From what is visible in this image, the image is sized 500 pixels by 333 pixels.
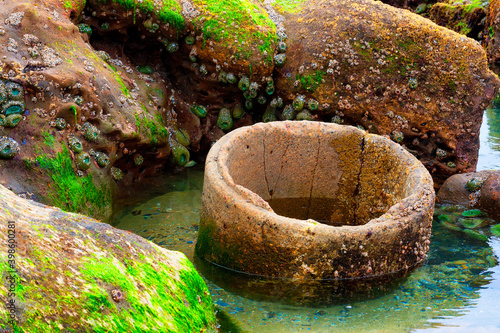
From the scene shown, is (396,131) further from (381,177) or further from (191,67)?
(191,67)

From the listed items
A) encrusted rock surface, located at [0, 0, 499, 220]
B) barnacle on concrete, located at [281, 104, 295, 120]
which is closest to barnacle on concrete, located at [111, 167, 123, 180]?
encrusted rock surface, located at [0, 0, 499, 220]

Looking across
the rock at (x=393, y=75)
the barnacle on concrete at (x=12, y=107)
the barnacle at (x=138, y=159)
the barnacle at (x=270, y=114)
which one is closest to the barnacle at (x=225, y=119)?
the barnacle at (x=270, y=114)

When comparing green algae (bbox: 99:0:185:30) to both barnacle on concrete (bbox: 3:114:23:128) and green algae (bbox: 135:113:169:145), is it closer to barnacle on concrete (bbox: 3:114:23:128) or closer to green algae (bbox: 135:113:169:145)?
green algae (bbox: 135:113:169:145)

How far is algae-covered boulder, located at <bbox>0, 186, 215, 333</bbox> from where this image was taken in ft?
8.07

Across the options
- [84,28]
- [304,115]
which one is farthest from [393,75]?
[84,28]

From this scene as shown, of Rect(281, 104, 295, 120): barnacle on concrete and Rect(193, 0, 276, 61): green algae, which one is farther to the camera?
Rect(281, 104, 295, 120): barnacle on concrete

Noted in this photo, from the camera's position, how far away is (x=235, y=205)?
3.92 m

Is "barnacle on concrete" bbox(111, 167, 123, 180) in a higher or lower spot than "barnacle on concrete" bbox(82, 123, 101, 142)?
lower

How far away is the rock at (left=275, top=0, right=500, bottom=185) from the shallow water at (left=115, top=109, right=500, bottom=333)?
5.68ft

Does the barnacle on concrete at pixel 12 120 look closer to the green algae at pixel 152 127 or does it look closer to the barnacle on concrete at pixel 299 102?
the green algae at pixel 152 127

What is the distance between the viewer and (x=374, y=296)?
3896 mm

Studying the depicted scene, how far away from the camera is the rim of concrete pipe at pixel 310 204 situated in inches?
148

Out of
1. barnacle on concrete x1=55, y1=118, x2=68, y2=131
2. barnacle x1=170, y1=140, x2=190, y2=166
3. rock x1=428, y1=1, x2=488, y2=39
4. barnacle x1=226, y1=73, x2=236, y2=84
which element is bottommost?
barnacle x1=170, y1=140, x2=190, y2=166

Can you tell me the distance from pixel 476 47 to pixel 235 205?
13.5ft
